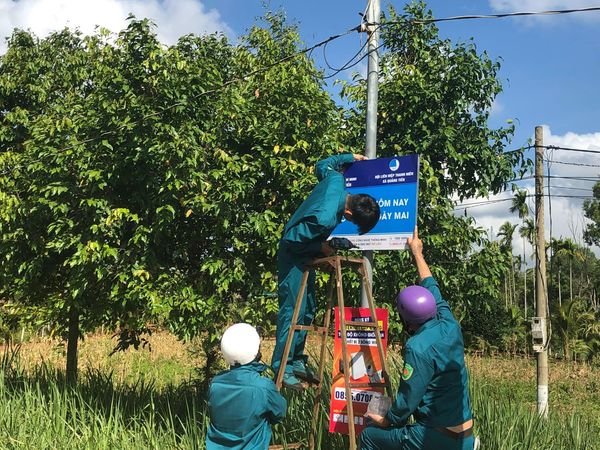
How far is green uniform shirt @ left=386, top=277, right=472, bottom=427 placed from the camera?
325 centimetres

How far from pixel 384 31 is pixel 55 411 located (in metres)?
6.70

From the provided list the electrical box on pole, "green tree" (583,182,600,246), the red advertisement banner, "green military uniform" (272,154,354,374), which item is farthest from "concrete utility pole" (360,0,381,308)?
"green tree" (583,182,600,246)

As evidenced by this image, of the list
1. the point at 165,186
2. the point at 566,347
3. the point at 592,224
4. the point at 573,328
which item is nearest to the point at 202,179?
the point at 165,186

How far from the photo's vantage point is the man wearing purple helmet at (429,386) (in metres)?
Answer: 3.26

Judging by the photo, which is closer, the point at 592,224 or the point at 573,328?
the point at 573,328

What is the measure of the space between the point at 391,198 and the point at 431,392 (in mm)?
1597

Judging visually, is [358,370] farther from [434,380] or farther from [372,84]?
[372,84]

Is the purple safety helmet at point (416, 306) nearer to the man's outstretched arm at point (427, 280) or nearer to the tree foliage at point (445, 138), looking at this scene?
the man's outstretched arm at point (427, 280)

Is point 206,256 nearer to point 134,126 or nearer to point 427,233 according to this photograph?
point 134,126

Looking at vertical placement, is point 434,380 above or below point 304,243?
below

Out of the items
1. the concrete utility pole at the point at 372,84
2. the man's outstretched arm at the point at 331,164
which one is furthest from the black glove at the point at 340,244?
the concrete utility pole at the point at 372,84

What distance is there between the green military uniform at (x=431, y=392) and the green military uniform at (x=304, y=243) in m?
0.97

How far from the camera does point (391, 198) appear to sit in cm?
443

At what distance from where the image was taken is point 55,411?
222 inches
